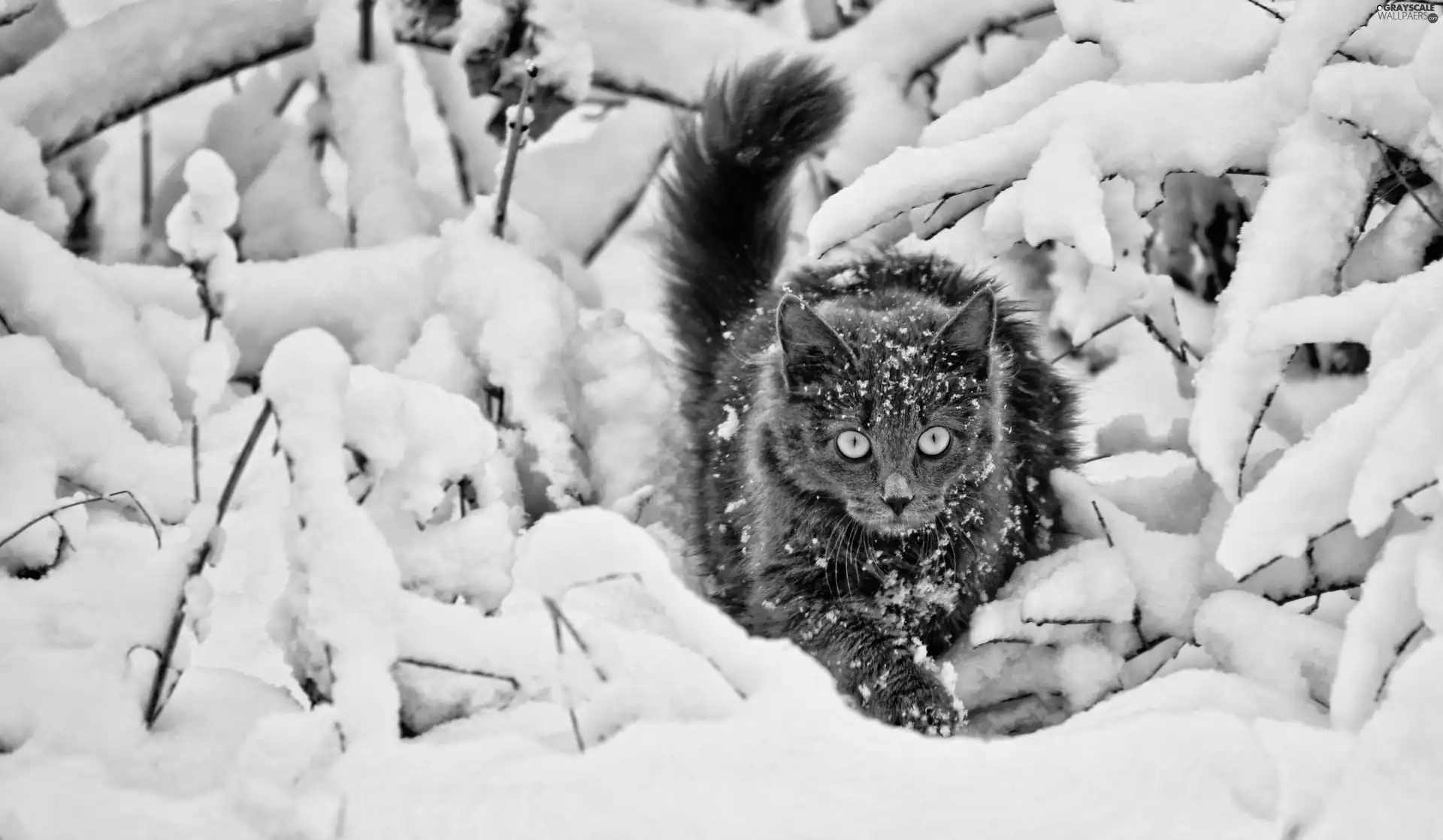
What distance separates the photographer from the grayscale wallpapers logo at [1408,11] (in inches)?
74.7

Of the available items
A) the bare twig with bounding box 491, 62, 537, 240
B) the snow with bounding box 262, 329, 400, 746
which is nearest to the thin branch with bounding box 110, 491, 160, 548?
the snow with bounding box 262, 329, 400, 746

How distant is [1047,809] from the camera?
1429 mm

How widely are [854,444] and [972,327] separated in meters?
0.34

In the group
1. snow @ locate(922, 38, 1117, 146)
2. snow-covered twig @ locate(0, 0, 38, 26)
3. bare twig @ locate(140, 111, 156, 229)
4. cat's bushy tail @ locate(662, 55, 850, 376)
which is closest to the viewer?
snow @ locate(922, 38, 1117, 146)

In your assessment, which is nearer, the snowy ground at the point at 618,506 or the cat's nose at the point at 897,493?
the snowy ground at the point at 618,506

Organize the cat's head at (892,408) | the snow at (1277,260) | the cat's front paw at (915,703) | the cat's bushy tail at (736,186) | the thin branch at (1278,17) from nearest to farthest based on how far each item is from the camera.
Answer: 1. the snow at (1277,260)
2. the thin branch at (1278,17)
3. the cat's front paw at (915,703)
4. the cat's head at (892,408)
5. the cat's bushy tail at (736,186)

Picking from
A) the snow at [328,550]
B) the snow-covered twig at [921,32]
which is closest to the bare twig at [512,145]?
the snow at [328,550]

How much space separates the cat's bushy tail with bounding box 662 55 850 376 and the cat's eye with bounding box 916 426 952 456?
851 mm

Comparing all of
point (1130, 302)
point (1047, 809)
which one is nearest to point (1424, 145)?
point (1130, 302)

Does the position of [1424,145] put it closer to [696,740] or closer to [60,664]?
[696,740]

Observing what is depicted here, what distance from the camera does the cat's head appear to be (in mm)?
2293

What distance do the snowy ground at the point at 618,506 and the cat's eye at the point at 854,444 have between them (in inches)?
15.7

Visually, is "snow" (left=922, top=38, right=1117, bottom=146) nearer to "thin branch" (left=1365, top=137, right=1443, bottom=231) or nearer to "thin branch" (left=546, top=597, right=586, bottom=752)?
"thin branch" (left=1365, top=137, right=1443, bottom=231)

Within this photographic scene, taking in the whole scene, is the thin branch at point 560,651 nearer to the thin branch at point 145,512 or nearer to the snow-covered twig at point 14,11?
the thin branch at point 145,512
